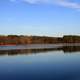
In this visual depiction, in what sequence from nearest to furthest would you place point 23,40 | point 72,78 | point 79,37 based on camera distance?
1. point 72,78
2. point 23,40
3. point 79,37

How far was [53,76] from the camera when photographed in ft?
34.1

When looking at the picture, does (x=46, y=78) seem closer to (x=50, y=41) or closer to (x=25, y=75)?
(x=25, y=75)

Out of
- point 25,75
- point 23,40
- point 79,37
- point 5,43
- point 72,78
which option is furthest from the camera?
point 79,37

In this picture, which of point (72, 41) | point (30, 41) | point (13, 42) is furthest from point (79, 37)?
point (13, 42)

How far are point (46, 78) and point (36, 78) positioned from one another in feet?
1.39

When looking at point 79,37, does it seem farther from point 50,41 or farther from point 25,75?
point 25,75

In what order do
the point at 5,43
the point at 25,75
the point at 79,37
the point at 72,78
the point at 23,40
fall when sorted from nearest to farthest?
the point at 72,78, the point at 25,75, the point at 5,43, the point at 23,40, the point at 79,37

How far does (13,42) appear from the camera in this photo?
5991 cm

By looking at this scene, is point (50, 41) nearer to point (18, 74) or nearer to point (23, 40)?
point (23, 40)

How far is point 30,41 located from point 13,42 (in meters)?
7.26

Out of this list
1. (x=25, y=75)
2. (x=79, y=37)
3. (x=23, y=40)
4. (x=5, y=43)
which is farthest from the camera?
(x=79, y=37)

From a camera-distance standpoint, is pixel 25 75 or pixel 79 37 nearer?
pixel 25 75

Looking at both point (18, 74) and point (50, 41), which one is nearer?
point (18, 74)

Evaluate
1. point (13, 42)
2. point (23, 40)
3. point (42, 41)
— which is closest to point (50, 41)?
point (42, 41)
